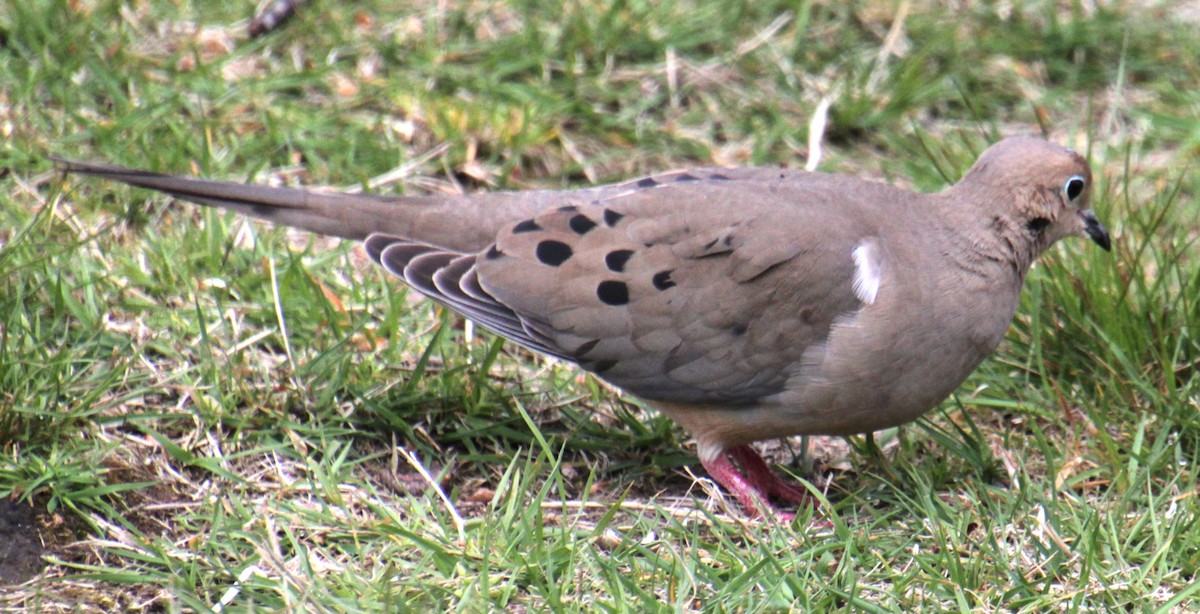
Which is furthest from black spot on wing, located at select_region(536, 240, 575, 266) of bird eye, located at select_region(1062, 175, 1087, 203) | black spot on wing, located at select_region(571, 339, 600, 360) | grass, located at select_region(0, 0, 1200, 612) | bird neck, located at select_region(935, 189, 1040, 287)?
bird eye, located at select_region(1062, 175, 1087, 203)

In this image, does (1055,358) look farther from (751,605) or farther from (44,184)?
(44,184)

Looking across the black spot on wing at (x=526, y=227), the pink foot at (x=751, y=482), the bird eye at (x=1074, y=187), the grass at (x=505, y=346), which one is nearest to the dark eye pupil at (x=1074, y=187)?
the bird eye at (x=1074, y=187)

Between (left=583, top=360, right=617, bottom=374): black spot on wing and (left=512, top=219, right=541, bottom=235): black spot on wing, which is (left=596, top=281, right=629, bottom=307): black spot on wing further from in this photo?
(left=512, top=219, right=541, bottom=235): black spot on wing

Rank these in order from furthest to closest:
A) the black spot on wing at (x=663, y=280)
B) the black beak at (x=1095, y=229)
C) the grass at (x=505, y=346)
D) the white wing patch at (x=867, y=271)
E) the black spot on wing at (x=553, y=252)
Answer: the black beak at (x=1095, y=229)
the black spot on wing at (x=553, y=252)
the black spot on wing at (x=663, y=280)
the white wing patch at (x=867, y=271)
the grass at (x=505, y=346)

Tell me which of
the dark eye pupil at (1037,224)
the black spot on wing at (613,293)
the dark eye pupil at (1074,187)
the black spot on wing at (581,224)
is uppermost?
the dark eye pupil at (1074,187)

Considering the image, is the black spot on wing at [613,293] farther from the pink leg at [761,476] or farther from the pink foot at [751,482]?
the pink leg at [761,476]

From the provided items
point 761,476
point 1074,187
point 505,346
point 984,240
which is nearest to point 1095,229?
point 1074,187

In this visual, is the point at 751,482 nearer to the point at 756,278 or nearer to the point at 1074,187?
the point at 756,278

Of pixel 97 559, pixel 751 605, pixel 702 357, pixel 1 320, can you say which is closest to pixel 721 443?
pixel 702 357

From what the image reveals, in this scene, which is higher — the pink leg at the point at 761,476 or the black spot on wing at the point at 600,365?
the black spot on wing at the point at 600,365
